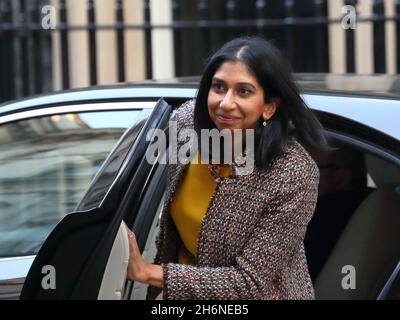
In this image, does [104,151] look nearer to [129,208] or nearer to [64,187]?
[64,187]

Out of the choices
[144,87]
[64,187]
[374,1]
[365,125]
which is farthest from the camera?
[374,1]

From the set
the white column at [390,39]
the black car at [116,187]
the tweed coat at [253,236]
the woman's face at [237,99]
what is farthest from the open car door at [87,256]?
the white column at [390,39]

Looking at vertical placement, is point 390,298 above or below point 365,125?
below

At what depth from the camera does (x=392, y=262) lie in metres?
2.92

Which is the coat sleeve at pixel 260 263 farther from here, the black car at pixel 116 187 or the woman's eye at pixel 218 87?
the woman's eye at pixel 218 87

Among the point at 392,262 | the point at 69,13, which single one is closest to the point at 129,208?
the point at 392,262

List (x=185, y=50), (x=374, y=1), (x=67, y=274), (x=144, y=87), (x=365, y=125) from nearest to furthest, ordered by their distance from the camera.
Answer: (x=67, y=274) < (x=365, y=125) < (x=144, y=87) < (x=374, y=1) < (x=185, y=50)

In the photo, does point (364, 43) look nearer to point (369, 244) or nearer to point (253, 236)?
point (369, 244)

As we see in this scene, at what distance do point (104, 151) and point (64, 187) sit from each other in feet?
1.19

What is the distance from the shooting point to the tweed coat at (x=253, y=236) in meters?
2.13

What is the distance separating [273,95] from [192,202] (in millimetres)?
Answer: 333

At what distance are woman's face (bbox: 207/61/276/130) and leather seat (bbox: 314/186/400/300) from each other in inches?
35.9

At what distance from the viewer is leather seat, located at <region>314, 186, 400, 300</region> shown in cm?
294

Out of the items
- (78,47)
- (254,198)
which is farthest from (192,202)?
(78,47)
